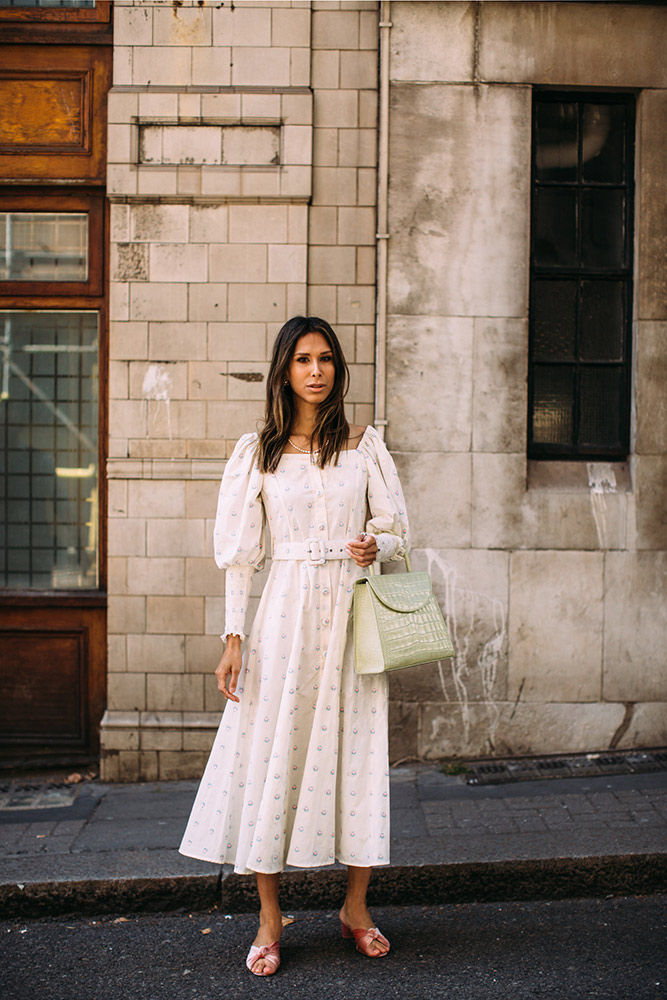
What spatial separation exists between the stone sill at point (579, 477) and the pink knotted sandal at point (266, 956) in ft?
10.6

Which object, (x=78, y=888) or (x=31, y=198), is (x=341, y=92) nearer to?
(x=31, y=198)

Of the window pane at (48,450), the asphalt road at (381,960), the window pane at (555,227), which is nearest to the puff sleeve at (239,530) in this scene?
the asphalt road at (381,960)

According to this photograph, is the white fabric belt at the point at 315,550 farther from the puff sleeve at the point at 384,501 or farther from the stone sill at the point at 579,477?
the stone sill at the point at 579,477

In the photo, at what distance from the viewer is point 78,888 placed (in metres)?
4.15

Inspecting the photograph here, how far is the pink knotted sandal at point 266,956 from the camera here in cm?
351

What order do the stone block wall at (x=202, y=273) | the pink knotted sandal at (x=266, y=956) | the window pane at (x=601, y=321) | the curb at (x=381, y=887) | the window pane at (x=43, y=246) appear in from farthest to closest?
1. the window pane at (x=601, y=321)
2. the window pane at (x=43, y=246)
3. the stone block wall at (x=202, y=273)
4. the curb at (x=381, y=887)
5. the pink knotted sandal at (x=266, y=956)

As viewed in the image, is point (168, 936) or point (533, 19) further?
point (533, 19)

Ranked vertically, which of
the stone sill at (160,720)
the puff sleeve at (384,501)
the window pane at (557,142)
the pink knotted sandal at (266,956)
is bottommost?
the pink knotted sandal at (266,956)

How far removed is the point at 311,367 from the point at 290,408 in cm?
19

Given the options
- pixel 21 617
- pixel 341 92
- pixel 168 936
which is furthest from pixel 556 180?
pixel 168 936

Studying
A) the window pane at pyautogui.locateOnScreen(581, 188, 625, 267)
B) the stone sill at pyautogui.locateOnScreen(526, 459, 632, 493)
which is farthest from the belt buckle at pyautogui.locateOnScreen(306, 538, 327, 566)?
the window pane at pyautogui.locateOnScreen(581, 188, 625, 267)

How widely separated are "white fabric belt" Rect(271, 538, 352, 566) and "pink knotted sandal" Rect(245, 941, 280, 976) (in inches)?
55.7

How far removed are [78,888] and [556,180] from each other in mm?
4824

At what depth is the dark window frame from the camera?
238 inches
